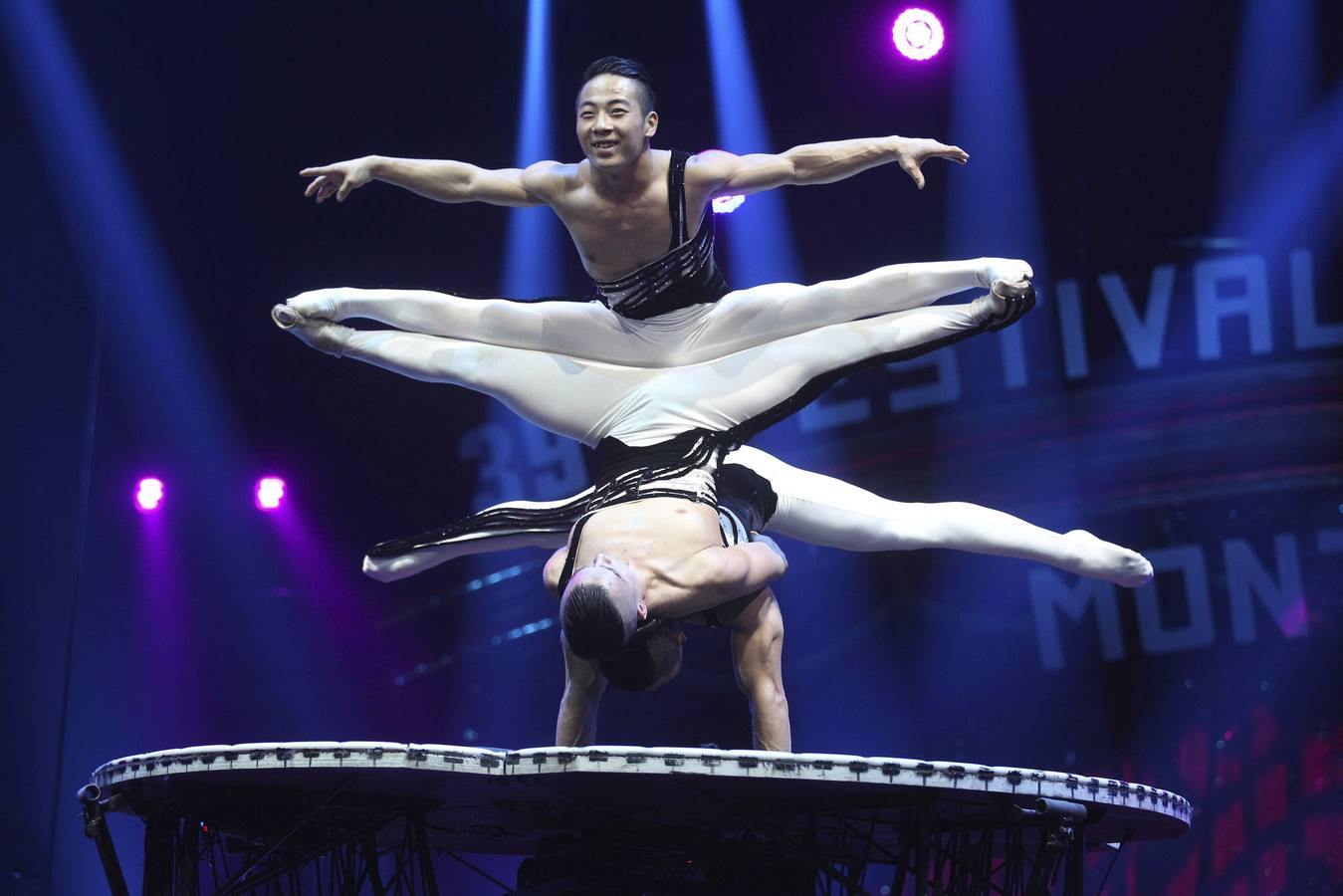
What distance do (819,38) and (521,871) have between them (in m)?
5.57

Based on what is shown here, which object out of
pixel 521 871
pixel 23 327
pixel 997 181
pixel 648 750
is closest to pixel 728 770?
pixel 648 750

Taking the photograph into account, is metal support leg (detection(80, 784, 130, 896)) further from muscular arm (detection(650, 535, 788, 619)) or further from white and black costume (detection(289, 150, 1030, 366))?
white and black costume (detection(289, 150, 1030, 366))

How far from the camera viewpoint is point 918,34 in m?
7.90

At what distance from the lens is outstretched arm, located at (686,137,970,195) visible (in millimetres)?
4125

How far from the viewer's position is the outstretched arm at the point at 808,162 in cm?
412

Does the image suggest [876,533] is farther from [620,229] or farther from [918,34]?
[918,34]

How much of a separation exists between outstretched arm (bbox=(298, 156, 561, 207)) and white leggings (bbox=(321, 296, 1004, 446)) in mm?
460

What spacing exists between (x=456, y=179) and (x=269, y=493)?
4.96 m

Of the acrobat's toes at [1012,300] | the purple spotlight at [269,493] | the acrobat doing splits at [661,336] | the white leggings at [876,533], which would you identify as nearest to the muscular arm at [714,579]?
the acrobat doing splits at [661,336]

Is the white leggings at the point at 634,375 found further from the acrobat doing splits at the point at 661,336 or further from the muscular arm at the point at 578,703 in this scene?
the muscular arm at the point at 578,703

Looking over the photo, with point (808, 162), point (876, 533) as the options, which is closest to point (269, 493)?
point (876, 533)

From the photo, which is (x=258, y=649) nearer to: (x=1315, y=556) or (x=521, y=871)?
(x=521, y=871)

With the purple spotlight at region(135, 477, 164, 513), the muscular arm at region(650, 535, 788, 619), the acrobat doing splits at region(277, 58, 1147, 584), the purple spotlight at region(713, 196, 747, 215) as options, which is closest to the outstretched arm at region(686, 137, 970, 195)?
the acrobat doing splits at region(277, 58, 1147, 584)

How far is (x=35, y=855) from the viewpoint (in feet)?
24.3
